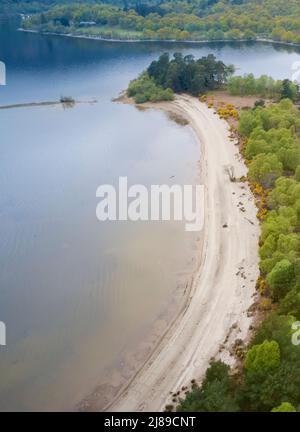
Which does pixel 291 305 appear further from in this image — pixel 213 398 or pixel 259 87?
pixel 259 87

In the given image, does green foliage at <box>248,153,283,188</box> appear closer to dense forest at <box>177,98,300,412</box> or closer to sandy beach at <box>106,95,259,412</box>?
dense forest at <box>177,98,300,412</box>

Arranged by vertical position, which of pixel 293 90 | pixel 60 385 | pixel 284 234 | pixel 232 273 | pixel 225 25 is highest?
pixel 225 25

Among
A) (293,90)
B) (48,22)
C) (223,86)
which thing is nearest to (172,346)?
(293,90)

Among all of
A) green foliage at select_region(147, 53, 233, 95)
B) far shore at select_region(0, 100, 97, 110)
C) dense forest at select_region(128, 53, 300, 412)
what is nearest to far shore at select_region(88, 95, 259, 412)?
dense forest at select_region(128, 53, 300, 412)

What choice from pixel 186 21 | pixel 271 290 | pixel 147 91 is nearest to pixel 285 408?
pixel 271 290

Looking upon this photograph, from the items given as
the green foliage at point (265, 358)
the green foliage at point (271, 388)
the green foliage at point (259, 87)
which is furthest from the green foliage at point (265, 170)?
the green foliage at point (259, 87)
